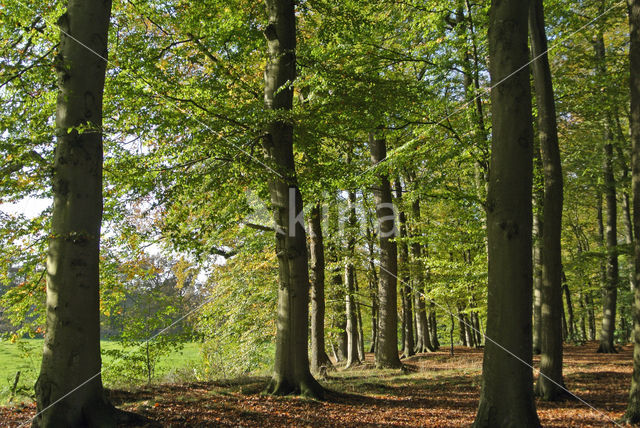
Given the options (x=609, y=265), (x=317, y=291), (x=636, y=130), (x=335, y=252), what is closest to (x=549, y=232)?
(x=636, y=130)

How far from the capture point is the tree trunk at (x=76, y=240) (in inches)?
181

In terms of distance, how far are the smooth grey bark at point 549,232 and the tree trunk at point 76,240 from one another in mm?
6792

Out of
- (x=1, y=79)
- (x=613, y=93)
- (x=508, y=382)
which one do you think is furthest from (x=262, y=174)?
(x=613, y=93)

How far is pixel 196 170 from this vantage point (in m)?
8.31

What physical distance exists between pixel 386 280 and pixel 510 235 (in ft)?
28.4

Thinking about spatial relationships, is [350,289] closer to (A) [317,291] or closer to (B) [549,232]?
(A) [317,291]

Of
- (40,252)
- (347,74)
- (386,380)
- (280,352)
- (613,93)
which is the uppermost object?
(613,93)

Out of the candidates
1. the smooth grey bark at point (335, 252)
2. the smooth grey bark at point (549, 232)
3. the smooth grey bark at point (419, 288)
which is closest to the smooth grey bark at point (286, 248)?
the smooth grey bark at point (549, 232)

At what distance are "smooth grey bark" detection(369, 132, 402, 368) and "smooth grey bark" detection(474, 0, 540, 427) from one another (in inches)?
308

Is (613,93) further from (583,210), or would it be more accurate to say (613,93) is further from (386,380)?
(583,210)

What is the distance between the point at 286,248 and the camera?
804 cm

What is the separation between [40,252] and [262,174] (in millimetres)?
4384

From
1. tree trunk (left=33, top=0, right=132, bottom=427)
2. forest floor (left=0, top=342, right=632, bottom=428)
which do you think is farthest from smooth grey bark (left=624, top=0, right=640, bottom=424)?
tree trunk (left=33, top=0, right=132, bottom=427)

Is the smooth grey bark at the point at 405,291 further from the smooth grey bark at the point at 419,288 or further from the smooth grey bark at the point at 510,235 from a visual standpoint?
the smooth grey bark at the point at 510,235
